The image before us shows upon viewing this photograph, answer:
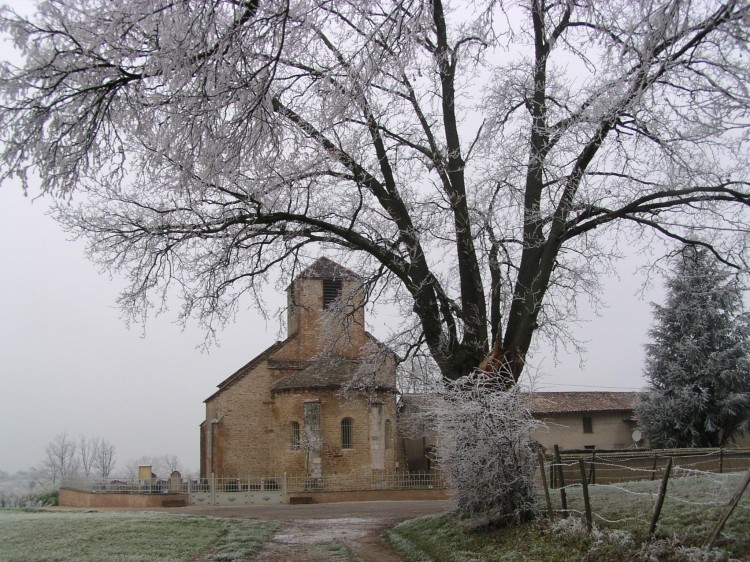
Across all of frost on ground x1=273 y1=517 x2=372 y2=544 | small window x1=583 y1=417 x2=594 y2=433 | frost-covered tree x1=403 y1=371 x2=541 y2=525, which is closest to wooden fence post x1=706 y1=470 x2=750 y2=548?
frost-covered tree x1=403 y1=371 x2=541 y2=525

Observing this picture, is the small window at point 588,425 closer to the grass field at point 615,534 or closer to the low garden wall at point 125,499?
the low garden wall at point 125,499

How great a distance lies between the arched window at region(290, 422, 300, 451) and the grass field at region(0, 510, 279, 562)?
57.1 ft

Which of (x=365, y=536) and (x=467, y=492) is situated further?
(x=365, y=536)

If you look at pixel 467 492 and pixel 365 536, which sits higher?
pixel 467 492

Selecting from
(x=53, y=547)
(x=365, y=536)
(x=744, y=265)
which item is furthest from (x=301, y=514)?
(x=744, y=265)

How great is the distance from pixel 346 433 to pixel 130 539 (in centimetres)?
2207

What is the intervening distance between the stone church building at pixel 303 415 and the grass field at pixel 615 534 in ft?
62.0

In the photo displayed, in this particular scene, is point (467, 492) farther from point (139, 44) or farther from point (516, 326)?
point (139, 44)

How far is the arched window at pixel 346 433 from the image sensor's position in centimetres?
3478

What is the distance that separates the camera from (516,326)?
1404 cm

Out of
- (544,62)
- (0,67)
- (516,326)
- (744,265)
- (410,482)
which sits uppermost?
(544,62)

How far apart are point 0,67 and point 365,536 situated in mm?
11678

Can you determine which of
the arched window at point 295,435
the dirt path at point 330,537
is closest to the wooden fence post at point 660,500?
the dirt path at point 330,537

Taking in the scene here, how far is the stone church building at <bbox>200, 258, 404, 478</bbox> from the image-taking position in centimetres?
3425
